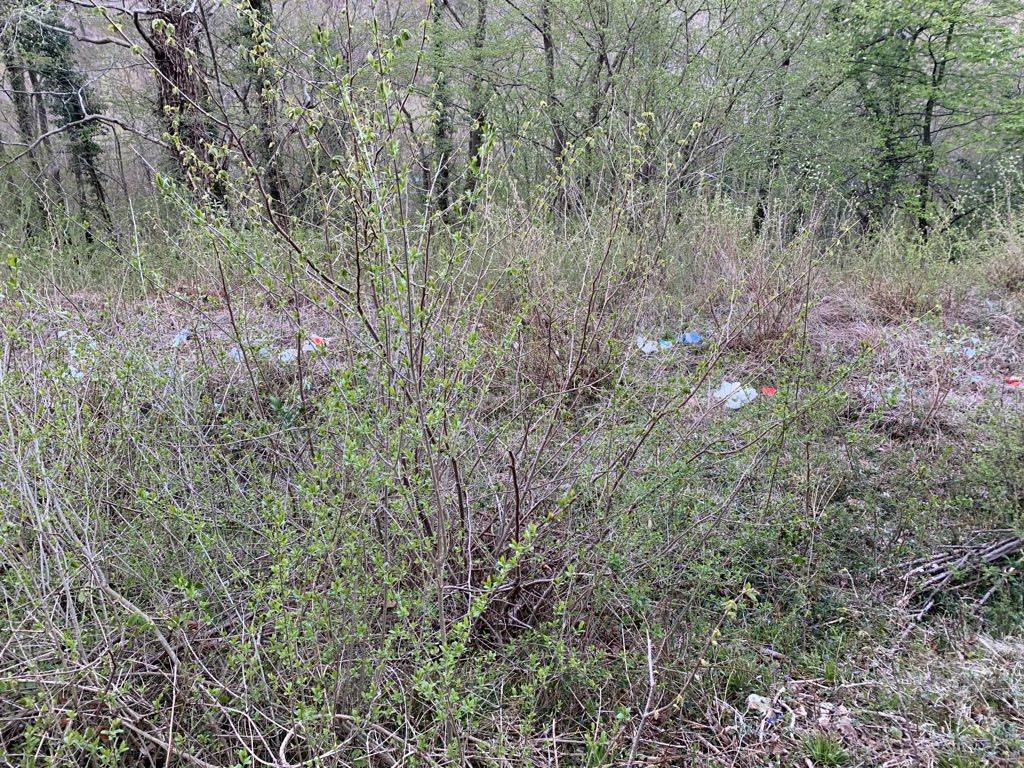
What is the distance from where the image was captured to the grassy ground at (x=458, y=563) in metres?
1.67

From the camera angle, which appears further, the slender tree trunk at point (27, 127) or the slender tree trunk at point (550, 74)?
the slender tree trunk at point (550, 74)

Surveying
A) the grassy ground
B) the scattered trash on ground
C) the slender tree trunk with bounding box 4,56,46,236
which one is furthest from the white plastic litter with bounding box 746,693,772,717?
the slender tree trunk with bounding box 4,56,46,236

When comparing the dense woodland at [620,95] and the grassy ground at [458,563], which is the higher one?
the dense woodland at [620,95]

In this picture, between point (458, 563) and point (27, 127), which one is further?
point (27, 127)

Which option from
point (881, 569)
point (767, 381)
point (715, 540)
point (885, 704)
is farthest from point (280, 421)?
point (767, 381)

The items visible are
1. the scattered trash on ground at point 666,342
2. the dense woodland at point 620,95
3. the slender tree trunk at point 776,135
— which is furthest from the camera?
the slender tree trunk at point 776,135

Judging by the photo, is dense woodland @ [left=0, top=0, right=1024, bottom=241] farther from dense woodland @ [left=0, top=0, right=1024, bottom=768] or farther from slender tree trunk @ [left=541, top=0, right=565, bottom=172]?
dense woodland @ [left=0, top=0, right=1024, bottom=768]

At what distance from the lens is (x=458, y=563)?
2.21m

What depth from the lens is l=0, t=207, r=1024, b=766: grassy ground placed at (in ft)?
5.49

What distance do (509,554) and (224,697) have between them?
1015mm

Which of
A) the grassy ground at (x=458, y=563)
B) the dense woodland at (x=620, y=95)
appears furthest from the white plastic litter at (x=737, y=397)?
the dense woodland at (x=620, y=95)

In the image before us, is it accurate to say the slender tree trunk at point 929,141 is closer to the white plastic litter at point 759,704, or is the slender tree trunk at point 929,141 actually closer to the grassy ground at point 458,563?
the grassy ground at point 458,563

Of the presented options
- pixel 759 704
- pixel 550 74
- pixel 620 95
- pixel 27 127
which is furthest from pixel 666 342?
pixel 27 127

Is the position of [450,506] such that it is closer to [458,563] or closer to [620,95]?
[458,563]
